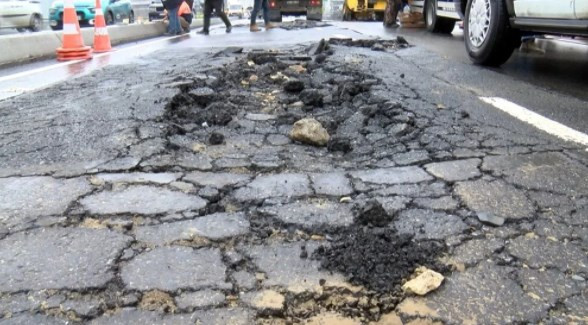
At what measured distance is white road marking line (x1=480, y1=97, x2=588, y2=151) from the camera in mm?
3105

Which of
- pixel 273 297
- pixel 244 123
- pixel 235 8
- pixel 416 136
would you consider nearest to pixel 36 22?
pixel 244 123

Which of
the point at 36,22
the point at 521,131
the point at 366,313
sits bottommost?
the point at 366,313

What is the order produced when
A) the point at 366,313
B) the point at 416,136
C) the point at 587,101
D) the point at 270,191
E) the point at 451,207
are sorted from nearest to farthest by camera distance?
the point at 366,313 < the point at 451,207 < the point at 270,191 < the point at 416,136 < the point at 587,101

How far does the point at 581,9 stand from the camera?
399 cm

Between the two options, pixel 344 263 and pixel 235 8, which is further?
pixel 235 8

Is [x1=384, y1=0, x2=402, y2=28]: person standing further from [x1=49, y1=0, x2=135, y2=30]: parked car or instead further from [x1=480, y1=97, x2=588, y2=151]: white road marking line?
[x1=480, y1=97, x2=588, y2=151]: white road marking line

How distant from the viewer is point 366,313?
1.57 metres

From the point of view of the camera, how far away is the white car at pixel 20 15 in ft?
45.2

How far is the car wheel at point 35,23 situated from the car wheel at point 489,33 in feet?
45.9

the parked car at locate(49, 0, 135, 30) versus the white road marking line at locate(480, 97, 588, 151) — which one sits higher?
the parked car at locate(49, 0, 135, 30)

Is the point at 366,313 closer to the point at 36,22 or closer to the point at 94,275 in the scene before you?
the point at 94,275

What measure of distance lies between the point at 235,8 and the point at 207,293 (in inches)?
1609

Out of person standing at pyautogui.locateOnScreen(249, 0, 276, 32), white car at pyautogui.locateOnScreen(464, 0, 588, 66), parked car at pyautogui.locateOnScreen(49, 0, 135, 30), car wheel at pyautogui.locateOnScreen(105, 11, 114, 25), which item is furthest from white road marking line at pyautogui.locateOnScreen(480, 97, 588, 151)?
car wheel at pyautogui.locateOnScreen(105, 11, 114, 25)

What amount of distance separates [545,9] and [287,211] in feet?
11.7
